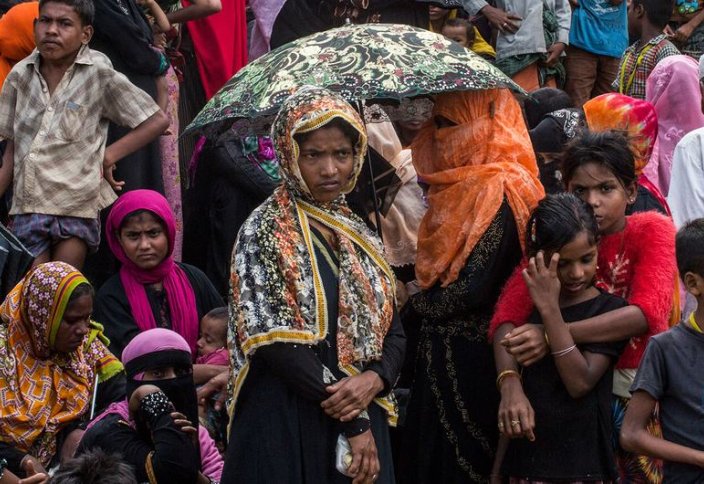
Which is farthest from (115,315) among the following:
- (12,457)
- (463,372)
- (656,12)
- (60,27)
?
(656,12)

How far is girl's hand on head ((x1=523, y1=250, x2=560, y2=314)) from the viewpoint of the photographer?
495cm

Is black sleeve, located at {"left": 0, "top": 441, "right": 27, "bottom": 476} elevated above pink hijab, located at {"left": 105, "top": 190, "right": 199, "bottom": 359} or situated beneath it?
situated beneath

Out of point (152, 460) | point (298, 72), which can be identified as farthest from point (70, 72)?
point (152, 460)

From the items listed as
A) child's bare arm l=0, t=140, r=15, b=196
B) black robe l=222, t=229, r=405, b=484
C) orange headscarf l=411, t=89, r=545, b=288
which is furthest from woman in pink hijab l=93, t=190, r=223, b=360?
black robe l=222, t=229, r=405, b=484

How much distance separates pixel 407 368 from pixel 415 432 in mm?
1072

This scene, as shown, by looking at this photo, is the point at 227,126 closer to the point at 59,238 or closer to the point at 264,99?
the point at 264,99

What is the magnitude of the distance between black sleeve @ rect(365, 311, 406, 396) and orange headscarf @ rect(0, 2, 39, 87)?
3.60 metres

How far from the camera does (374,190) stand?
20.3ft

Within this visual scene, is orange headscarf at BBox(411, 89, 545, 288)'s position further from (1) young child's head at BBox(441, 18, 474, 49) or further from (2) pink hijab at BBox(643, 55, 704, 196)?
(1) young child's head at BBox(441, 18, 474, 49)

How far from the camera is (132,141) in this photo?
23.8 feet

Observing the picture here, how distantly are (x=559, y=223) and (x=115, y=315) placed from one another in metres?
2.52

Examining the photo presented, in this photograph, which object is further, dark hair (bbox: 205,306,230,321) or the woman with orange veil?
dark hair (bbox: 205,306,230,321)

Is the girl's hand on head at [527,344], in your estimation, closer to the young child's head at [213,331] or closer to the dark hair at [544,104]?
the young child's head at [213,331]

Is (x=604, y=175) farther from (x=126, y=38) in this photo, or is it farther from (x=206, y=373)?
(x=126, y=38)
